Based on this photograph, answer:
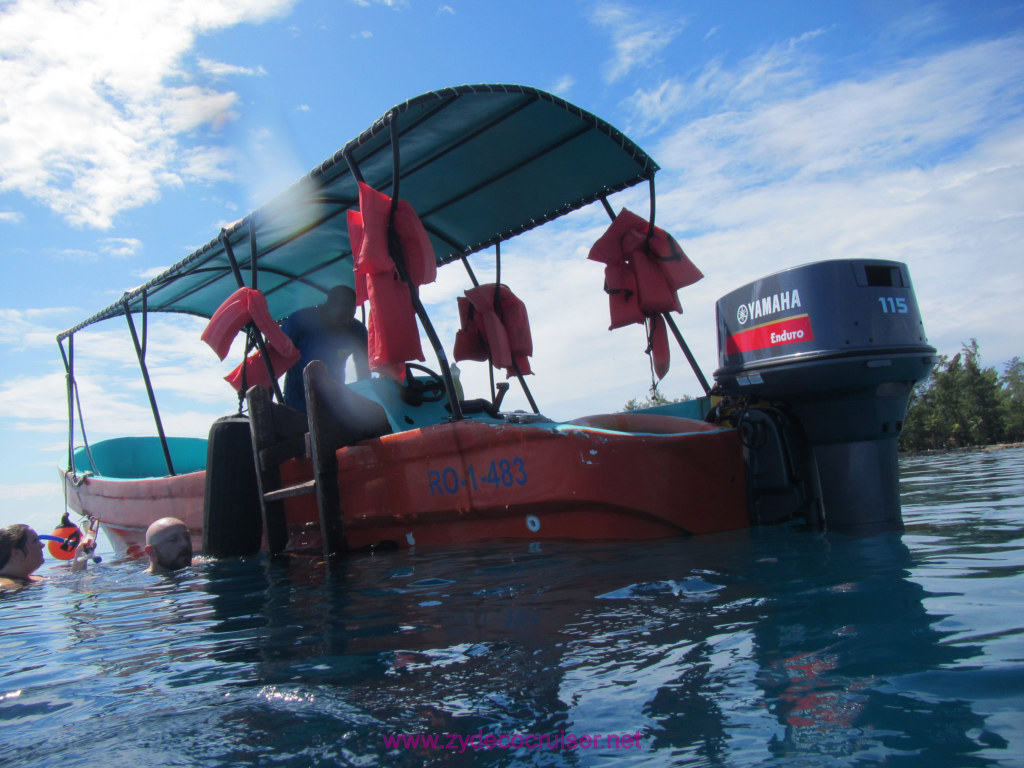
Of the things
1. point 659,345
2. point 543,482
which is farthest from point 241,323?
point 659,345

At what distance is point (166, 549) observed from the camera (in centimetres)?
449

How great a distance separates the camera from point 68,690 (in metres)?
1.75

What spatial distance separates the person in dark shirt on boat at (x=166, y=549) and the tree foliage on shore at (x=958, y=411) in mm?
19055

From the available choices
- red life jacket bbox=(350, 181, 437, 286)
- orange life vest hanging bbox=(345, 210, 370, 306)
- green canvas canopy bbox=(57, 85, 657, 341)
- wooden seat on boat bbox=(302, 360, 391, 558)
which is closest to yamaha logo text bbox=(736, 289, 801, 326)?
red life jacket bbox=(350, 181, 437, 286)

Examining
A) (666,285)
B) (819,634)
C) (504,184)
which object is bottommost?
(819,634)

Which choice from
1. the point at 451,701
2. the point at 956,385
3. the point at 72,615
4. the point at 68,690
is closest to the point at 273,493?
the point at 72,615

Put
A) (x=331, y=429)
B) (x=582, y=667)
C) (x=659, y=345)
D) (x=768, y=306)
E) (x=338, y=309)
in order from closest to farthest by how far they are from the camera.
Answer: (x=582, y=667) < (x=768, y=306) < (x=331, y=429) < (x=659, y=345) < (x=338, y=309)

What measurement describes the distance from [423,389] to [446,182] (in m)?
1.74

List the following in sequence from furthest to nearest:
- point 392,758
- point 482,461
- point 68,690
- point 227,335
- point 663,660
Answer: point 227,335 → point 482,461 → point 68,690 → point 663,660 → point 392,758

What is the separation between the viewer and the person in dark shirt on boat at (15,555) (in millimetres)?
4336

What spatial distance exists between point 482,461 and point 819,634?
2.26 meters

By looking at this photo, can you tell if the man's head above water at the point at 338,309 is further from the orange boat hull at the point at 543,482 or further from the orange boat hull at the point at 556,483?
the orange boat hull at the point at 556,483

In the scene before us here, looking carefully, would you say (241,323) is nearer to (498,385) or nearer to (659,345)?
(498,385)

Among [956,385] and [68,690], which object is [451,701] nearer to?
[68,690]
